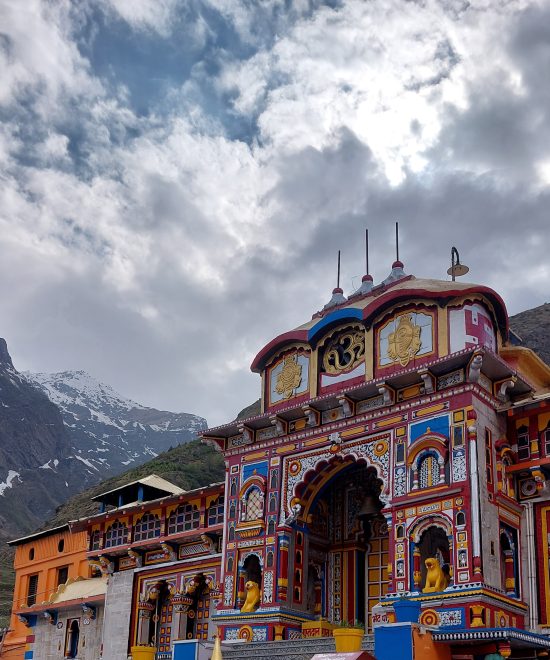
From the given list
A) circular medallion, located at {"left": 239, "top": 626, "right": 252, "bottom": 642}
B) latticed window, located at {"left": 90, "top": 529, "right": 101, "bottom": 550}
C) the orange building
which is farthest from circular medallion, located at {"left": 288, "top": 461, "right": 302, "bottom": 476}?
latticed window, located at {"left": 90, "top": 529, "right": 101, "bottom": 550}

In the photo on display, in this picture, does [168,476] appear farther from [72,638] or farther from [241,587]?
[241,587]

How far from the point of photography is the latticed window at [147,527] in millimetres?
30359

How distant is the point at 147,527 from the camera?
30656mm

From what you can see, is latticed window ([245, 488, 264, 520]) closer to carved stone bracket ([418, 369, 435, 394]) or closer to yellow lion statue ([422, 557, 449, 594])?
yellow lion statue ([422, 557, 449, 594])

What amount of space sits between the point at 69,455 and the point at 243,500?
13349cm

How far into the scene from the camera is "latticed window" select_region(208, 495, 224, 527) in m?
28.2

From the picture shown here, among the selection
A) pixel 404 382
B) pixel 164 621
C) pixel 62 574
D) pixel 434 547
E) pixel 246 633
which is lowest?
pixel 246 633

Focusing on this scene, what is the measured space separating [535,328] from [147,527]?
51.3m

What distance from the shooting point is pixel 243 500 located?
25.8 m

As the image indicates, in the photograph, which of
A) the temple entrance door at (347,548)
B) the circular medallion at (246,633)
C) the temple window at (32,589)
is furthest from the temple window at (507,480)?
the temple window at (32,589)

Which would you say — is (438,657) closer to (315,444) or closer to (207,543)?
(315,444)

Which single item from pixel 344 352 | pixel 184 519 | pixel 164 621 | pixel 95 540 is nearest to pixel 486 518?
pixel 344 352

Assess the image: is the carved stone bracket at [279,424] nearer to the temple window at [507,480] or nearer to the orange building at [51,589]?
the temple window at [507,480]

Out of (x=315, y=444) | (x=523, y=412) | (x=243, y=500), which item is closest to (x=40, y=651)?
(x=243, y=500)
